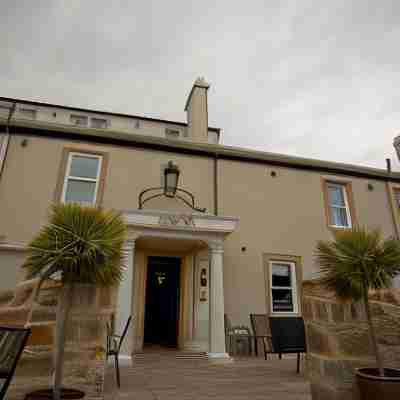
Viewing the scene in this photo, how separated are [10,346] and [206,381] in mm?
3130

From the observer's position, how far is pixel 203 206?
8.80 m

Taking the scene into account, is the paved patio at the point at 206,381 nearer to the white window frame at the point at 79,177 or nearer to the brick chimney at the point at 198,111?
the white window frame at the point at 79,177

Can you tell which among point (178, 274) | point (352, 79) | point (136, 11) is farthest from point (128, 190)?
point (352, 79)

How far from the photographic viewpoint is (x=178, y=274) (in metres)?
8.83

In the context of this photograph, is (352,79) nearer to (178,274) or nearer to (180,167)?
(180,167)

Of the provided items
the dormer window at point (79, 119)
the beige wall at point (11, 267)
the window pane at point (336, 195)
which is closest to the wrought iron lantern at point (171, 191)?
the window pane at point (336, 195)

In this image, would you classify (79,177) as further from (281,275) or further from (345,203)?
(345,203)

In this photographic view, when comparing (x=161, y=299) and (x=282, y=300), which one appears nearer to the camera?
(x=282, y=300)

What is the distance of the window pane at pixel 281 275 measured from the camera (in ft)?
29.0

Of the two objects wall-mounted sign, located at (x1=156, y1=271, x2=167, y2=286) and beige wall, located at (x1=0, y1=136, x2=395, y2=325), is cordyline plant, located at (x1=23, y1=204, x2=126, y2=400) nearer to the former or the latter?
beige wall, located at (x1=0, y1=136, x2=395, y2=325)

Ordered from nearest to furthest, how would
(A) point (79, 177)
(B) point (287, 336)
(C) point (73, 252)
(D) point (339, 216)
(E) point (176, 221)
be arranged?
(C) point (73, 252)
(B) point (287, 336)
(E) point (176, 221)
(A) point (79, 177)
(D) point (339, 216)

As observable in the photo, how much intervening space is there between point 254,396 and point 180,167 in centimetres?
639

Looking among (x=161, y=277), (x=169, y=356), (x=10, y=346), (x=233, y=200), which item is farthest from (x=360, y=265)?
(x=161, y=277)

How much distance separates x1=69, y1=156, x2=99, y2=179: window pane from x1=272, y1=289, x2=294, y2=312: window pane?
5996mm
